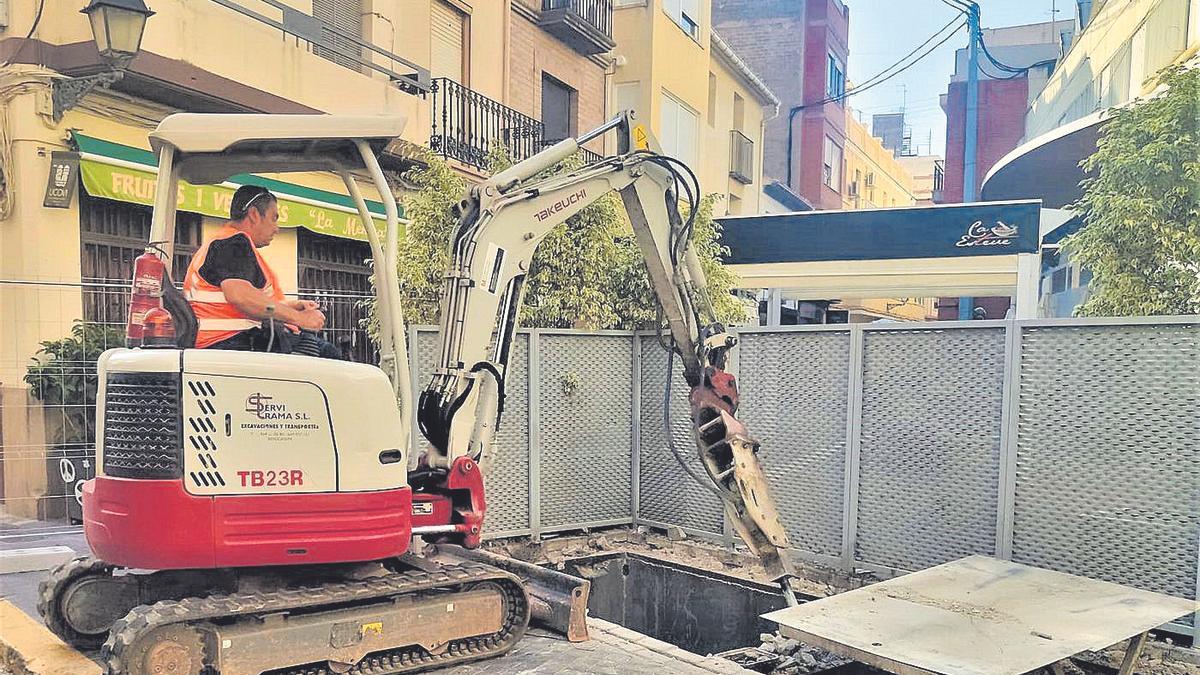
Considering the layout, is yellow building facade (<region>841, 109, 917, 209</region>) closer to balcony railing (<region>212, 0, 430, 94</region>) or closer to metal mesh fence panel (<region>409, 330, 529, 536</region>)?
balcony railing (<region>212, 0, 430, 94</region>)

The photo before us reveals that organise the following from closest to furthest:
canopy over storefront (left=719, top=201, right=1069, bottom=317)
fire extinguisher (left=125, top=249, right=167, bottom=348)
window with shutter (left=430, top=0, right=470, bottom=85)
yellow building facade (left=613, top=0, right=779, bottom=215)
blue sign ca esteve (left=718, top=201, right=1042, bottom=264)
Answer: fire extinguisher (left=125, top=249, right=167, bottom=348)
window with shutter (left=430, top=0, right=470, bottom=85)
canopy over storefront (left=719, top=201, right=1069, bottom=317)
blue sign ca esteve (left=718, top=201, right=1042, bottom=264)
yellow building facade (left=613, top=0, right=779, bottom=215)

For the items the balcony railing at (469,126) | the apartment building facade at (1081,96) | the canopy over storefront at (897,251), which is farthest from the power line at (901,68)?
the balcony railing at (469,126)

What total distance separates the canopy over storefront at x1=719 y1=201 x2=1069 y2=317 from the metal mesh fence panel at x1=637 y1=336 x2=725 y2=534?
11.4 ft

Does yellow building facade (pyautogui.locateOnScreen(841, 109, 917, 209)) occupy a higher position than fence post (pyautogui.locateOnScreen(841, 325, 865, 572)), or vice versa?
yellow building facade (pyautogui.locateOnScreen(841, 109, 917, 209))

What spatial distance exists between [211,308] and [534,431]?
325cm

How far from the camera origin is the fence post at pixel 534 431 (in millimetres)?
6359

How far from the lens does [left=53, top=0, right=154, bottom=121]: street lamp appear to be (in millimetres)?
5309

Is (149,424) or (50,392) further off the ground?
(149,424)

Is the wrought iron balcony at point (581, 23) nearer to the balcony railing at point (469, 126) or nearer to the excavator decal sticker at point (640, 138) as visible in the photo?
the balcony railing at point (469, 126)

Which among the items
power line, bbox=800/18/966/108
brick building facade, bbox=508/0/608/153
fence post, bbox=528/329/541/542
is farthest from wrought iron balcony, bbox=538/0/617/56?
fence post, bbox=528/329/541/542

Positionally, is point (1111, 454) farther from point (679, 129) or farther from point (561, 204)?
point (679, 129)

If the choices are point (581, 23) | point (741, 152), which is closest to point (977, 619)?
point (581, 23)

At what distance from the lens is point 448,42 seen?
7.88 m

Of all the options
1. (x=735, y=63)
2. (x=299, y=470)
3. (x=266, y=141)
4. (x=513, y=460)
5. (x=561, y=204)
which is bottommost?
(x=513, y=460)
